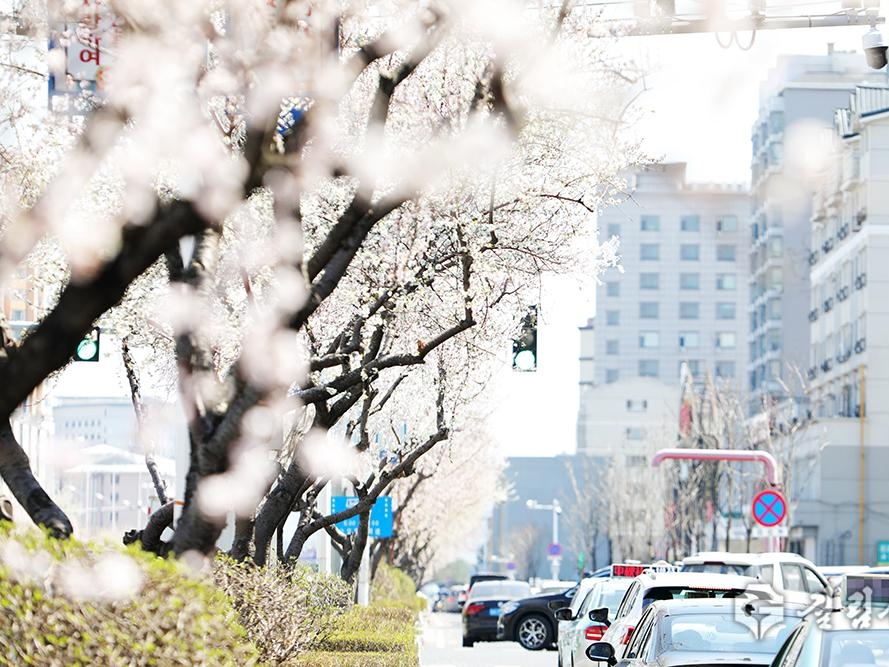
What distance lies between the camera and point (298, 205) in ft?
34.0

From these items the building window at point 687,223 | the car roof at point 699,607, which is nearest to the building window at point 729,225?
the car roof at point 699,607

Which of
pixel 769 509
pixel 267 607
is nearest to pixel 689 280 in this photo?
pixel 769 509

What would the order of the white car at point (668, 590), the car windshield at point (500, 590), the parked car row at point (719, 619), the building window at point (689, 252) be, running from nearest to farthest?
the parked car row at point (719, 619) → the white car at point (668, 590) → the car windshield at point (500, 590) → the building window at point (689, 252)

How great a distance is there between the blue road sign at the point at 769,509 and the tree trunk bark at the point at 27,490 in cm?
2416

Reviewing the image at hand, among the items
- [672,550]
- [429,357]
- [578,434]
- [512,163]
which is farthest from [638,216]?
[512,163]

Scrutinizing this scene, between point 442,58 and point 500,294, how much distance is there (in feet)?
10.3

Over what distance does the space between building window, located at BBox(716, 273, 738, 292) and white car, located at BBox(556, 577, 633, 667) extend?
11947 centimetres

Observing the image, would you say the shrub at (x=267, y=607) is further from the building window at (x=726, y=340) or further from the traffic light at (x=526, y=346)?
the building window at (x=726, y=340)

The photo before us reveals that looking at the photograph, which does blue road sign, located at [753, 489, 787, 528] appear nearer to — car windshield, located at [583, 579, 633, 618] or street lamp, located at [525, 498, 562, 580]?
car windshield, located at [583, 579, 633, 618]

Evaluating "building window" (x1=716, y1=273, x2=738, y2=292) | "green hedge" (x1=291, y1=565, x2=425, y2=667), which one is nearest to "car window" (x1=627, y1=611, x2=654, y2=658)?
"green hedge" (x1=291, y1=565, x2=425, y2=667)

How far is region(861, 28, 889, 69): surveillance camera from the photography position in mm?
15094

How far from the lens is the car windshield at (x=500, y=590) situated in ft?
136

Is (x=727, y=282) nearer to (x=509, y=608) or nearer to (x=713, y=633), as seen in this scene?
(x=509, y=608)

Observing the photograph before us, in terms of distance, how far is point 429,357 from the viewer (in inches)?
957
